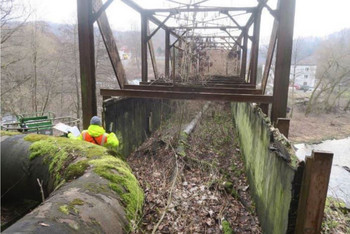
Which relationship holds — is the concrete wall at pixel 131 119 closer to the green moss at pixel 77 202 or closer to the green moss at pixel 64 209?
the green moss at pixel 77 202

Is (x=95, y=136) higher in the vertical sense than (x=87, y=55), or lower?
lower

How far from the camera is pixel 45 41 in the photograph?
944 inches

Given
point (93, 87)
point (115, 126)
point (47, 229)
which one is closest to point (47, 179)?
point (47, 229)

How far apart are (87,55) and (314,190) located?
4.47m

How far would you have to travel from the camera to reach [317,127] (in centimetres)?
2941

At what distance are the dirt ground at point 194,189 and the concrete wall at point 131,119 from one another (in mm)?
439

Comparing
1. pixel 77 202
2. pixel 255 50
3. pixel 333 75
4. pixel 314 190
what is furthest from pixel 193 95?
pixel 333 75

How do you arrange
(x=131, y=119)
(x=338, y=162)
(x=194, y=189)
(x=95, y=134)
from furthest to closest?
Result: (x=338, y=162), (x=131, y=119), (x=194, y=189), (x=95, y=134)

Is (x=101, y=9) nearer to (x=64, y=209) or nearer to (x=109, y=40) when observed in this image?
(x=109, y=40)

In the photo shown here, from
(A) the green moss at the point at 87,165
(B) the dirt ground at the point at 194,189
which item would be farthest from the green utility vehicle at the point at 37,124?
(A) the green moss at the point at 87,165

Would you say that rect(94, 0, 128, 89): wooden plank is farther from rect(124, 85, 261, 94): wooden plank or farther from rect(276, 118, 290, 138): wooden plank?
rect(276, 118, 290, 138): wooden plank

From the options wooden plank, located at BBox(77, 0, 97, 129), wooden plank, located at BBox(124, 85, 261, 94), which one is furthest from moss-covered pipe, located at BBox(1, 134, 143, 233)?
wooden plank, located at BBox(124, 85, 261, 94)

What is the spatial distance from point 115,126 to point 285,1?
4925 millimetres

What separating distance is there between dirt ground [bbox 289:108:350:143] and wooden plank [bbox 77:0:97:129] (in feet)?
77.5
